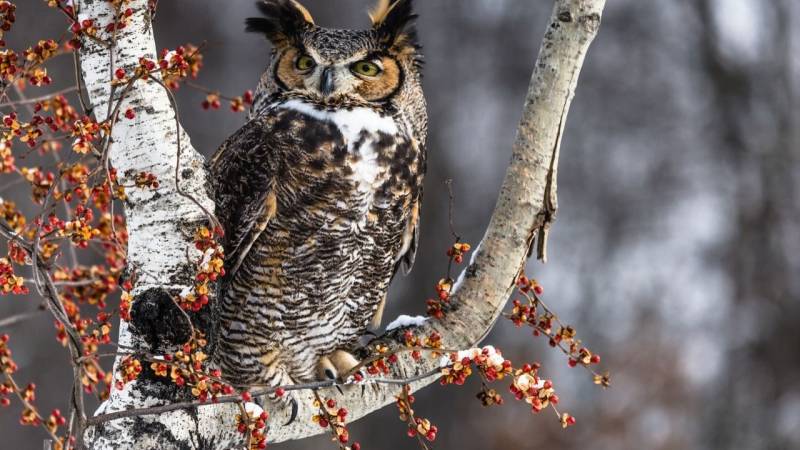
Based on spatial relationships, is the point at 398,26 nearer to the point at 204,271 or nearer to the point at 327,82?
the point at 327,82

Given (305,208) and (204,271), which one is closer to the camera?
(204,271)

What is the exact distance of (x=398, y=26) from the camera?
9.96ft

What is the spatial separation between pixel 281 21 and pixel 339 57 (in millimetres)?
268

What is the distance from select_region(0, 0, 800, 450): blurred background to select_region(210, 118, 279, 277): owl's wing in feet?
21.0

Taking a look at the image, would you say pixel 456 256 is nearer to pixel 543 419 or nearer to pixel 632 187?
pixel 543 419

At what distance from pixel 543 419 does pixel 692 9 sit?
8.50m

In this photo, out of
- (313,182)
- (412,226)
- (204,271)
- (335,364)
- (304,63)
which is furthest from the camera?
(335,364)

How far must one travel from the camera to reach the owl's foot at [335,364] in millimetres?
3273

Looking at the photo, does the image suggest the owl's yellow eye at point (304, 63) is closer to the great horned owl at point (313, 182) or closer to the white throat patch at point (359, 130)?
the great horned owl at point (313, 182)

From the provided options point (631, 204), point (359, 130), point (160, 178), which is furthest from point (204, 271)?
point (631, 204)

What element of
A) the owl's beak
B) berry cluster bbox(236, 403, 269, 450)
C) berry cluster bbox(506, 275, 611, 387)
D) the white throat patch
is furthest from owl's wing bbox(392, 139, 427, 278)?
berry cluster bbox(236, 403, 269, 450)

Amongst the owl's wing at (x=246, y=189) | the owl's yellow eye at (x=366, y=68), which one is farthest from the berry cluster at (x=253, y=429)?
the owl's yellow eye at (x=366, y=68)

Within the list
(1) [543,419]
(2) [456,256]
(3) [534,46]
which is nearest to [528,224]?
(2) [456,256]

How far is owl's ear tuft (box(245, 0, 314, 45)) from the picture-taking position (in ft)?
9.80
